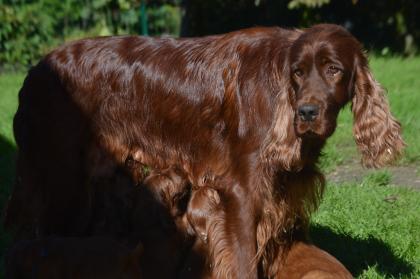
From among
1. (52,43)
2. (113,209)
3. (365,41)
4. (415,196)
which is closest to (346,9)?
(365,41)

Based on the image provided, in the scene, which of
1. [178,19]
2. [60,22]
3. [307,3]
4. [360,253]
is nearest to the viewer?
[360,253]

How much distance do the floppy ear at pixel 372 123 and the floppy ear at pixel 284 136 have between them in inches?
13.5

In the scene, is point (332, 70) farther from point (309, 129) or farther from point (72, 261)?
point (72, 261)

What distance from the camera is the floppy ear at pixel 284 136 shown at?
4.30 meters

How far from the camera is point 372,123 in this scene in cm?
447

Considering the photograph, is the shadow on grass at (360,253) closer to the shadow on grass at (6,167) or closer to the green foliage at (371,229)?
the green foliage at (371,229)

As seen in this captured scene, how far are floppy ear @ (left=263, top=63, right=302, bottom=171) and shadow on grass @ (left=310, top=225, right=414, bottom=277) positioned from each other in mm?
1028

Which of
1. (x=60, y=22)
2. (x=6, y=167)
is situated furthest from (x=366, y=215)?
(x=60, y=22)

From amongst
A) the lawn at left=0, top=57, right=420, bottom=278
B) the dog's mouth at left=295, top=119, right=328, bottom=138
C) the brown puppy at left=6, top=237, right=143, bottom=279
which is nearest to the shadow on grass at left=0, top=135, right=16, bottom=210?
the lawn at left=0, top=57, right=420, bottom=278

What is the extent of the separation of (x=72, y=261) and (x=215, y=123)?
980 mm

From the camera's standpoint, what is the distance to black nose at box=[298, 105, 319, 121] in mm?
4129

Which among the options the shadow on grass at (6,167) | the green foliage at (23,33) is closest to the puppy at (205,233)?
the shadow on grass at (6,167)

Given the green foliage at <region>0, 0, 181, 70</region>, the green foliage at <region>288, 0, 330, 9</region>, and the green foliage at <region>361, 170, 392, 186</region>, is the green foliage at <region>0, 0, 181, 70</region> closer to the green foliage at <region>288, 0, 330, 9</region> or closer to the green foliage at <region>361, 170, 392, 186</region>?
the green foliage at <region>288, 0, 330, 9</region>

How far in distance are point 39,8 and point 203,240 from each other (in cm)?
1028
